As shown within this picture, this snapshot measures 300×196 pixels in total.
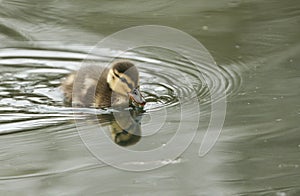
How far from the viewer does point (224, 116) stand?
3.66 metres

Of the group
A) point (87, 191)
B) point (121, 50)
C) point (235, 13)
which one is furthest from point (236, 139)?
point (235, 13)

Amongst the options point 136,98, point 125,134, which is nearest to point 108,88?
point 136,98

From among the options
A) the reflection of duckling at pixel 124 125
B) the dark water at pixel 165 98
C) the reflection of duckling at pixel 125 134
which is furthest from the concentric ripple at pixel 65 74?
the reflection of duckling at pixel 125 134

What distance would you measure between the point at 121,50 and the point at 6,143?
4.71 ft

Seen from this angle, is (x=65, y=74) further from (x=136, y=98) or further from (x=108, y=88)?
(x=136, y=98)

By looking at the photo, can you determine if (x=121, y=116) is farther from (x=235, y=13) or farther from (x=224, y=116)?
(x=235, y=13)

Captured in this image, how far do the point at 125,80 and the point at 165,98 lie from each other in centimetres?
22

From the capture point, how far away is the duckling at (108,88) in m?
3.98

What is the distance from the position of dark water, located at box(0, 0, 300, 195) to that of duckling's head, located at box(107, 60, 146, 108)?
118 mm

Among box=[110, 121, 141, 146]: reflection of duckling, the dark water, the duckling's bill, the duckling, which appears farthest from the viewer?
the duckling

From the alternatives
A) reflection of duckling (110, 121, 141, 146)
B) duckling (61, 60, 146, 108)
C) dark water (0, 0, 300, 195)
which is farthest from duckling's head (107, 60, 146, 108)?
reflection of duckling (110, 121, 141, 146)

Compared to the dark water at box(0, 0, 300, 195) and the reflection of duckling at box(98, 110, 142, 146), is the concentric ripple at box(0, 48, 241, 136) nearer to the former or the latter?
the dark water at box(0, 0, 300, 195)

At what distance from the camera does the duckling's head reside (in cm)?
396

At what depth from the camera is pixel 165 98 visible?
3.99 metres
